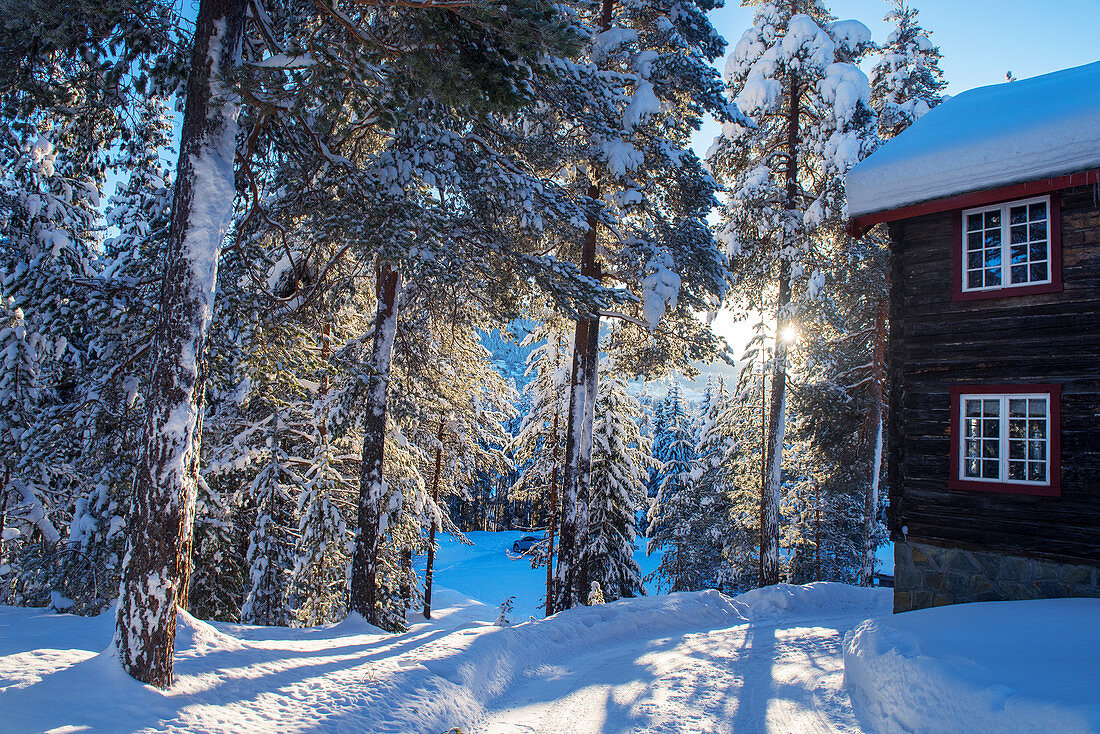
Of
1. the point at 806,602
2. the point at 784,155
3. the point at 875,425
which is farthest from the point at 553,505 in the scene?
the point at 784,155

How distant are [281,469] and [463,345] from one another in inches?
235

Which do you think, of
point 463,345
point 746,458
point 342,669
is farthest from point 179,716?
point 746,458

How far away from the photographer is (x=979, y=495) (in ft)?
30.2

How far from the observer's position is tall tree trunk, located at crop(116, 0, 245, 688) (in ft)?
19.3

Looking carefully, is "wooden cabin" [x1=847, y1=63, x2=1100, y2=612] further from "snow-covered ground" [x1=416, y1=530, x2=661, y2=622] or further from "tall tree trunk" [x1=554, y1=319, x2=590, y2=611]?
"snow-covered ground" [x1=416, y1=530, x2=661, y2=622]

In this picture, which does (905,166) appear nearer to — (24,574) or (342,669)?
(342,669)

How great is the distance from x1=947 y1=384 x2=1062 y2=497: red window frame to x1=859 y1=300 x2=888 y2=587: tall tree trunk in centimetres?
1015

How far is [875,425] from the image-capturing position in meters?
19.4

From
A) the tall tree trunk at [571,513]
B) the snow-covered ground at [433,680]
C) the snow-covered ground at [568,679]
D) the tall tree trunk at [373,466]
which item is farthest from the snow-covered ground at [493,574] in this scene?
the snow-covered ground at [568,679]

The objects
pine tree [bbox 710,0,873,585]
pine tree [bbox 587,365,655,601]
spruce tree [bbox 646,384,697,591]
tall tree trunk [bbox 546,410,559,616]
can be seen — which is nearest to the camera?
pine tree [bbox 710,0,873,585]

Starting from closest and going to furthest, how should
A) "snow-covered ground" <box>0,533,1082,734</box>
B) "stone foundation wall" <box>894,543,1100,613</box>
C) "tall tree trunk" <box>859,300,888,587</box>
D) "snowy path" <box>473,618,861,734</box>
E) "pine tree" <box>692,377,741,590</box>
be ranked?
"snow-covered ground" <box>0,533,1082,734</box>, "snowy path" <box>473,618,861,734</box>, "stone foundation wall" <box>894,543,1100,613</box>, "tall tree trunk" <box>859,300,888,587</box>, "pine tree" <box>692,377,741,590</box>

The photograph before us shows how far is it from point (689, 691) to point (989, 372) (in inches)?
268

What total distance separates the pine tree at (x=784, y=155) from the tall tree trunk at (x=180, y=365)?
12869mm

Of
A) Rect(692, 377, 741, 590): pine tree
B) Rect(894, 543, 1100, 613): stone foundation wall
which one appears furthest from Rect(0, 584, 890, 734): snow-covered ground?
Rect(692, 377, 741, 590): pine tree
